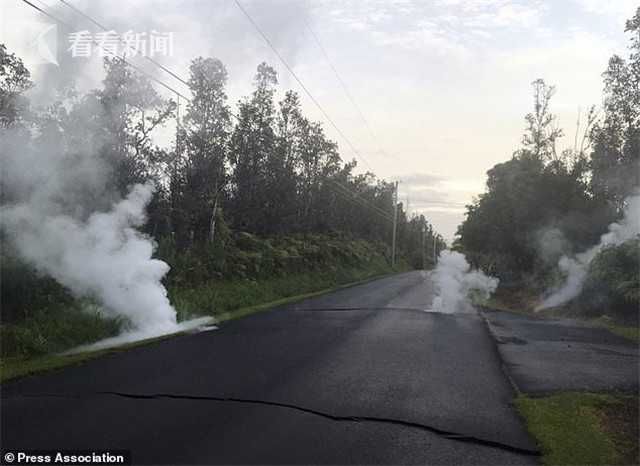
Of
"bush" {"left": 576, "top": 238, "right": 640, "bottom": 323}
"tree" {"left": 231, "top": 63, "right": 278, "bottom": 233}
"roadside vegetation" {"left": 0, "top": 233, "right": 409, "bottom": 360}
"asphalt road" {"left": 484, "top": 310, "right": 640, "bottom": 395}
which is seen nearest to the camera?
"asphalt road" {"left": 484, "top": 310, "right": 640, "bottom": 395}


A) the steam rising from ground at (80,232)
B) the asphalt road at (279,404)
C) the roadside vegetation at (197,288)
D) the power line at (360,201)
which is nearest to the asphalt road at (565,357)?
the asphalt road at (279,404)

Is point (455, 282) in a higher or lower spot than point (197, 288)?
higher

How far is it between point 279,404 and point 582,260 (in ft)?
65.6

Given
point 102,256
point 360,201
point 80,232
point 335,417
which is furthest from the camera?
point 360,201

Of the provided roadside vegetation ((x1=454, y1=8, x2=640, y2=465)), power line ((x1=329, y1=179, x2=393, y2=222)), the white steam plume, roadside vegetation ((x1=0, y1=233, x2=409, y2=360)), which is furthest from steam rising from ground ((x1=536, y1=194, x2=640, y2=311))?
power line ((x1=329, y1=179, x2=393, y2=222))

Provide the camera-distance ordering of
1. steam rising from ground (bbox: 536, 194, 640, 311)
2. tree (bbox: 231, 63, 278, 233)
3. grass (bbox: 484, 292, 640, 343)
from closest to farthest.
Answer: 1. grass (bbox: 484, 292, 640, 343)
2. steam rising from ground (bbox: 536, 194, 640, 311)
3. tree (bbox: 231, 63, 278, 233)

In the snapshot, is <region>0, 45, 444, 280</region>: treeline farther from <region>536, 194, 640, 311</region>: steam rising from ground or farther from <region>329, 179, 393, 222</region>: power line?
<region>536, 194, 640, 311</region>: steam rising from ground

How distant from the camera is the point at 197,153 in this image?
24.7 m

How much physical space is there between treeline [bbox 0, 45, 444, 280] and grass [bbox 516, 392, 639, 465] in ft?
34.1

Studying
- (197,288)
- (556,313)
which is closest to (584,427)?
(556,313)

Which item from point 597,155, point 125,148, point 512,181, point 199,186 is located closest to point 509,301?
point 512,181

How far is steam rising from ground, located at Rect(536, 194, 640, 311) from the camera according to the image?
20070 millimetres

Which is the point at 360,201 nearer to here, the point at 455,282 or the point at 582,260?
the point at 455,282

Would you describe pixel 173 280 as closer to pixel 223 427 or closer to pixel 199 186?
pixel 199 186
